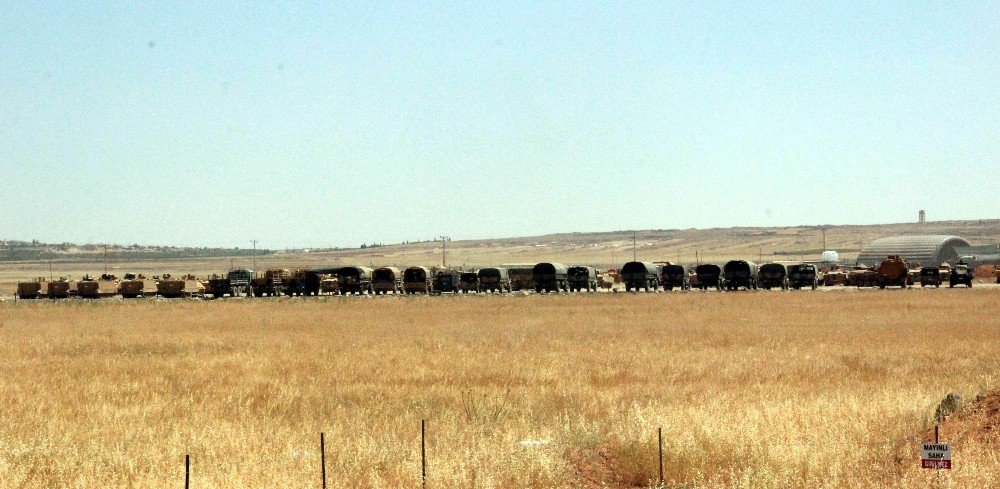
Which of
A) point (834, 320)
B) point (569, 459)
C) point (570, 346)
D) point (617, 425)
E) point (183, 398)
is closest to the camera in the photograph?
point (569, 459)

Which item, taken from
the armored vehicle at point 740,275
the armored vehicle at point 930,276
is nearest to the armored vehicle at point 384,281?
the armored vehicle at point 740,275

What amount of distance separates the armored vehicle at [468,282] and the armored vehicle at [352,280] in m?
7.98

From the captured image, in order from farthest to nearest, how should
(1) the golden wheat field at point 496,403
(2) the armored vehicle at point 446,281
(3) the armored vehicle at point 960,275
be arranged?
(2) the armored vehicle at point 446,281
(3) the armored vehicle at point 960,275
(1) the golden wheat field at point 496,403

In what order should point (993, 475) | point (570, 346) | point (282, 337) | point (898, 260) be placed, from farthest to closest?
point (898, 260) → point (282, 337) → point (570, 346) → point (993, 475)

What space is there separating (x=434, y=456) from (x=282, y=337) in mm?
23846

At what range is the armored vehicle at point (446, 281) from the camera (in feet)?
289

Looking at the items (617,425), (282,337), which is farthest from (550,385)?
(282,337)

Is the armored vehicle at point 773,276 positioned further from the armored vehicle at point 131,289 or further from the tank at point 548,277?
the armored vehicle at point 131,289

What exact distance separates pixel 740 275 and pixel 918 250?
3030 inches

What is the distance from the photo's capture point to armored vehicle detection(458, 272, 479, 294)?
289 ft

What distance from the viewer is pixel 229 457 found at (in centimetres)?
1422

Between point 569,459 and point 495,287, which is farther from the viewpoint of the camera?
point 495,287

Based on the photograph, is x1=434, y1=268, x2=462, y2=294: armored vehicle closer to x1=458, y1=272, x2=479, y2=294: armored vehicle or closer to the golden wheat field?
x1=458, y1=272, x2=479, y2=294: armored vehicle

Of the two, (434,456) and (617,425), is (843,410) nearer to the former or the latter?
(617,425)
